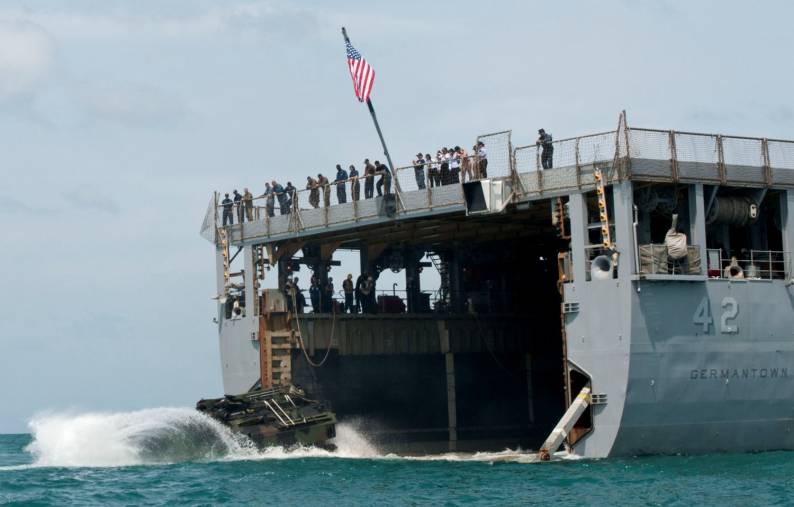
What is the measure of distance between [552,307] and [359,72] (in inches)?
664

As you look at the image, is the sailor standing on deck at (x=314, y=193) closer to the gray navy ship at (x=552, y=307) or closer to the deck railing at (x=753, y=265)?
the gray navy ship at (x=552, y=307)

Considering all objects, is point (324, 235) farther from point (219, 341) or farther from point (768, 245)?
point (768, 245)

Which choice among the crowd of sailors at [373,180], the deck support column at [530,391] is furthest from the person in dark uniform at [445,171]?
the deck support column at [530,391]

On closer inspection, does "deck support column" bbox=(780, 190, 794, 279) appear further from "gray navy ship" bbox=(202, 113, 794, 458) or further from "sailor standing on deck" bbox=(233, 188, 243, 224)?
"sailor standing on deck" bbox=(233, 188, 243, 224)

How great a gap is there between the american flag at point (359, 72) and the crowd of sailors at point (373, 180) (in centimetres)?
274

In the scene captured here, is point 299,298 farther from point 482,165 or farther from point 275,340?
point 482,165

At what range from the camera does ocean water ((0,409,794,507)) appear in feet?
127

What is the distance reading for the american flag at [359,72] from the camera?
50.8 meters

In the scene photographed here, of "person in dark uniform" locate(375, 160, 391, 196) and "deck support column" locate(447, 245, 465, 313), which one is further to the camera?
"deck support column" locate(447, 245, 465, 313)

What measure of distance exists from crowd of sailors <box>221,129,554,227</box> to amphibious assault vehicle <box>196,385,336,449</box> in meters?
7.40

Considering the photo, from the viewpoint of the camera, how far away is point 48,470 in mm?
48625

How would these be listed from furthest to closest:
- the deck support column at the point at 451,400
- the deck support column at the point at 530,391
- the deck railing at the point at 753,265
A: the deck support column at the point at 530,391 → the deck support column at the point at 451,400 → the deck railing at the point at 753,265

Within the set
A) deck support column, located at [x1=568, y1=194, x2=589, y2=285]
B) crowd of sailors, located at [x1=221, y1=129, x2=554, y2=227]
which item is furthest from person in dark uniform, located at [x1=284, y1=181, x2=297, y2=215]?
deck support column, located at [x1=568, y1=194, x2=589, y2=285]

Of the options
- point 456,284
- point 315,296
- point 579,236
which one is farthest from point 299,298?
point 579,236
